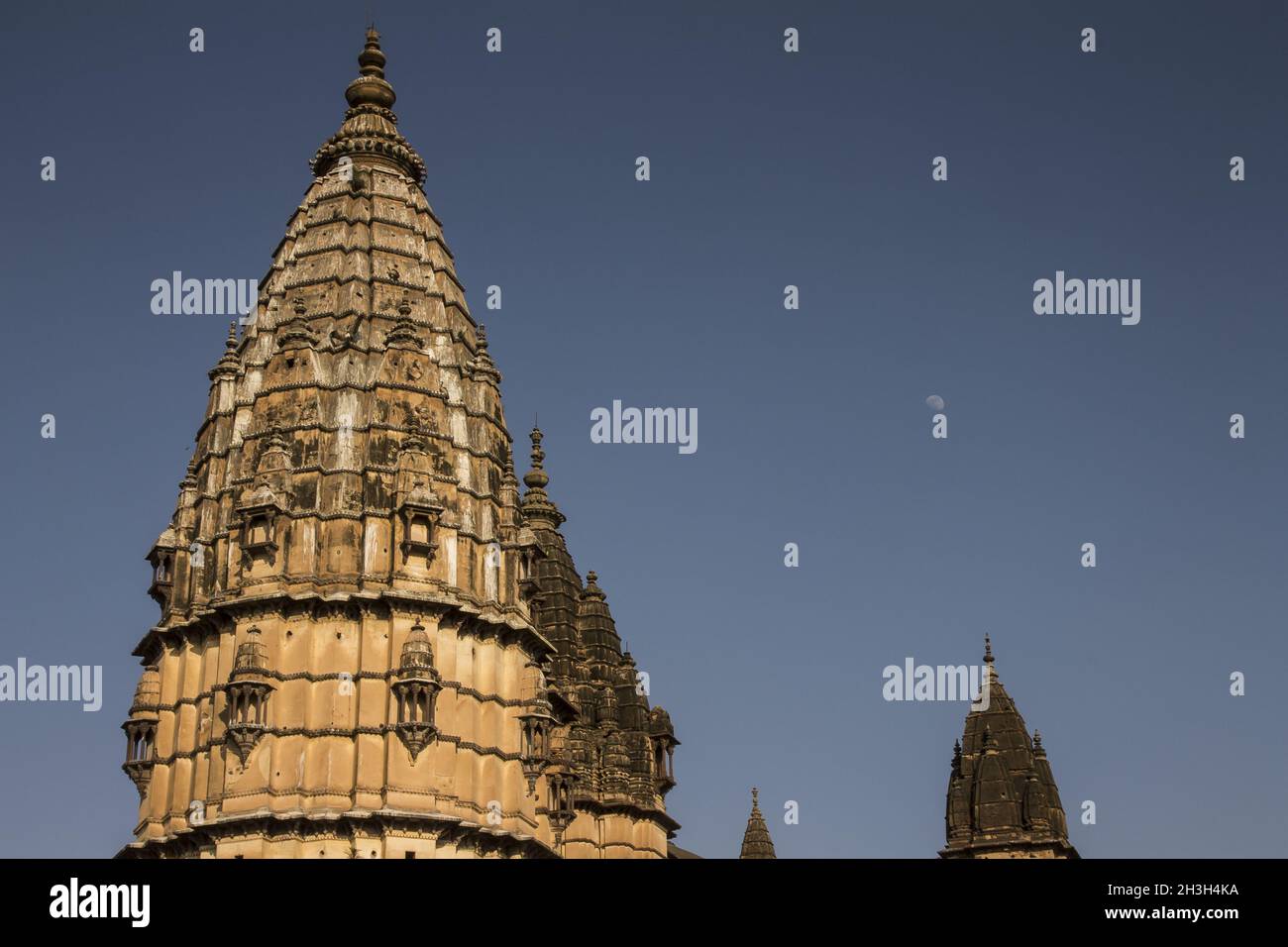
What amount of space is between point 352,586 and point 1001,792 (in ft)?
98.6

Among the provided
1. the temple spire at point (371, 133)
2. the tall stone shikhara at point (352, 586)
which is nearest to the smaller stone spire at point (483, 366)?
the tall stone shikhara at point (352, 586)

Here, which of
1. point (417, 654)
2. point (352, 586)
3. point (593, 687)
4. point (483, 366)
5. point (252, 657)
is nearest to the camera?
point (252, 657)

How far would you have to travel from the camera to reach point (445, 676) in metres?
52.6

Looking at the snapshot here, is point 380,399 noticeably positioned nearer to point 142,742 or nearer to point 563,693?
point 142,742

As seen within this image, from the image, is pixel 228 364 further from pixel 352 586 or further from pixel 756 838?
pixel 756 838

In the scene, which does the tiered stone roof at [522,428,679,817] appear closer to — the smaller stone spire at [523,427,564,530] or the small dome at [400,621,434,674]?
the smaller stone spire at [523,427,564,530]

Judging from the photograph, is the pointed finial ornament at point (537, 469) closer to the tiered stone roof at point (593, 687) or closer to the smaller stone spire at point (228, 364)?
the tiered stone roof at point (593, 687)

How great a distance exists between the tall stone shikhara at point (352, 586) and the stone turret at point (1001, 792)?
1782 cm

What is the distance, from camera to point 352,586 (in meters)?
52.2

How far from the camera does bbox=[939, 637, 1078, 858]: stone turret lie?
68312 millimetres

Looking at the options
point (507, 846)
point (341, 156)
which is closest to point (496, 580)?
point (507, 846)

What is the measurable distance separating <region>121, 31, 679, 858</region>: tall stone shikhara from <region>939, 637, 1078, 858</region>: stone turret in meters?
17.8

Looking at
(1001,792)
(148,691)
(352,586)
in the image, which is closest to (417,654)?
(352,586)
